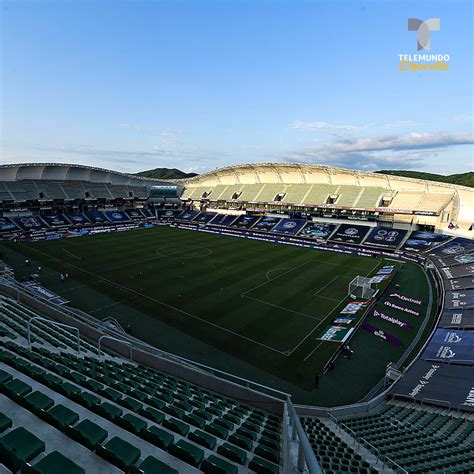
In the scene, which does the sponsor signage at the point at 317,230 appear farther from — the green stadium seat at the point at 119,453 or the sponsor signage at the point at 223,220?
the green stadium seat at the point at 119,453

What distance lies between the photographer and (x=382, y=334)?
23.6m

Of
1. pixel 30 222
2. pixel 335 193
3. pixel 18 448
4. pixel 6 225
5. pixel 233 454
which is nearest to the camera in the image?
pixel 18 448

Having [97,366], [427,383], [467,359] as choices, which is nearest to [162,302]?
[97,366]

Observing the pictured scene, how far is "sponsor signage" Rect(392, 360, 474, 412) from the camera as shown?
15.1 m

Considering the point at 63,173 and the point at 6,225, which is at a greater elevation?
the point at 63,173

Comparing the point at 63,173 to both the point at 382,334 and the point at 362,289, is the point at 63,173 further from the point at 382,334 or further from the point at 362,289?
the point at 382,334

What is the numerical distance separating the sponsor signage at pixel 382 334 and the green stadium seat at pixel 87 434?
23.1m

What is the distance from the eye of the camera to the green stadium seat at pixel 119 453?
4.95 metres

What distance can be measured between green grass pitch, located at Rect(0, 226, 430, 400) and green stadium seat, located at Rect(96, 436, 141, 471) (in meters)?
15.0

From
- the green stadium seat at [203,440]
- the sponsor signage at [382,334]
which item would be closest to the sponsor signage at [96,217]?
the sponsor signage at [382,334]

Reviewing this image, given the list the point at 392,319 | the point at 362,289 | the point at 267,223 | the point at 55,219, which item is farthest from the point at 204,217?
the point at 392,319

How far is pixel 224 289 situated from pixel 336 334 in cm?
1321

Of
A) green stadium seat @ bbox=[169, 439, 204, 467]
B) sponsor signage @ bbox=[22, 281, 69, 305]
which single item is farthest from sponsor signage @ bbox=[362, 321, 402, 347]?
sponsor signage @ bbox=[22, 281, 69, 305]

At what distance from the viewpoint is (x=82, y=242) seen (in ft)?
179
